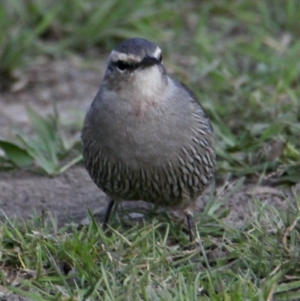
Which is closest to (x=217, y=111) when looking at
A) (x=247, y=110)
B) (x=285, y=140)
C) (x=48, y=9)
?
(x=247, y=110)

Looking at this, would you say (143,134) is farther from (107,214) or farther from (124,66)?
(107,214)

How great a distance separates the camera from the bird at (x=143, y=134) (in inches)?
199

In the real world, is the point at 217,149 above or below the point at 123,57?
below

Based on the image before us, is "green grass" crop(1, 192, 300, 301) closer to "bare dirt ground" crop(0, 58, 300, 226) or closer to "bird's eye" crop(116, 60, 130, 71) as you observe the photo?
"bare dirt ground" crop(0, 58, 300, 226)

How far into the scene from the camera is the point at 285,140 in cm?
616

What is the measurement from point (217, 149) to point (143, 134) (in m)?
1.32

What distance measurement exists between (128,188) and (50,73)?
3.13 m

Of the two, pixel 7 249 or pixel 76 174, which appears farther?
pixel 76 174

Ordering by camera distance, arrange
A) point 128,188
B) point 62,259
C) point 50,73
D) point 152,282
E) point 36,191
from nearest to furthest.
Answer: point 152,282
point 62,259
point 128,188
point 36,191
point 50,73

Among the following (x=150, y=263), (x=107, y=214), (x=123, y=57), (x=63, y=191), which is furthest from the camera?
(x=63, y=191)

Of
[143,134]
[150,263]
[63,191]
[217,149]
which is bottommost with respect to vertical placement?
[63,191]

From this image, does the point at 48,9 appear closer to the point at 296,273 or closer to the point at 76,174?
the point at 76,174

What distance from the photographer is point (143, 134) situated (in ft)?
16.6

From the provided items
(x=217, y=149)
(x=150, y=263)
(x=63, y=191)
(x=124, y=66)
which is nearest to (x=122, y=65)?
(x=124, y=66)
